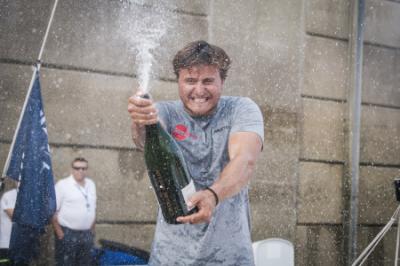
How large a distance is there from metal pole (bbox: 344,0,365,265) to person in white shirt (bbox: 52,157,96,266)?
115 inches

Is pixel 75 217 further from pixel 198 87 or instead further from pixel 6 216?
pixel 198 87

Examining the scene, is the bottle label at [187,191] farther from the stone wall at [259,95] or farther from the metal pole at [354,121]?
the metal pole at [354,121]

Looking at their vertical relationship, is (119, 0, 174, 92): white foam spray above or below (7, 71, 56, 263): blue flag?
above

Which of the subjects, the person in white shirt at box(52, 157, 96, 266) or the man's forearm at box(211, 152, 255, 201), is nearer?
the man's forearm at box(211, 152, 255, 201)

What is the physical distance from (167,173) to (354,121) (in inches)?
150

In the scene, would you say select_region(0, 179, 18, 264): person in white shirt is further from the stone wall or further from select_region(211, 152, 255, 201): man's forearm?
select_region(211, 152, 255, 201): man's forearm

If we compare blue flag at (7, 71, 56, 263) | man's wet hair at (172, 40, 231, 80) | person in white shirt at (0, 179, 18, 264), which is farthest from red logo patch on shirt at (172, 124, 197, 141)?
person in white shirt at (0, 179, 18, 264)

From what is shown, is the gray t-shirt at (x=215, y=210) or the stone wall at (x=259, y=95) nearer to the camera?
the gray t-shirt at (x=215, y=210)

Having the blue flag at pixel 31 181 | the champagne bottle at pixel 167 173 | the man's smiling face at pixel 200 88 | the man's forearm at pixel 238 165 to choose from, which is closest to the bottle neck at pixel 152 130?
the champagne bottle at pixel 167 173

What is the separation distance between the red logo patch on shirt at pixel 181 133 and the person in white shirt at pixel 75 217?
2270mm

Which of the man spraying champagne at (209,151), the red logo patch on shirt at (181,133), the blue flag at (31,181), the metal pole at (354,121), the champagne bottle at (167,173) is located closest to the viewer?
the champagne bottle at (167,173)

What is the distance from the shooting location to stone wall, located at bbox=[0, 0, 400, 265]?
3.99 meters

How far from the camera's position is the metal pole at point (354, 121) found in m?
5.02

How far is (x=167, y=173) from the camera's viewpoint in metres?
1.84
